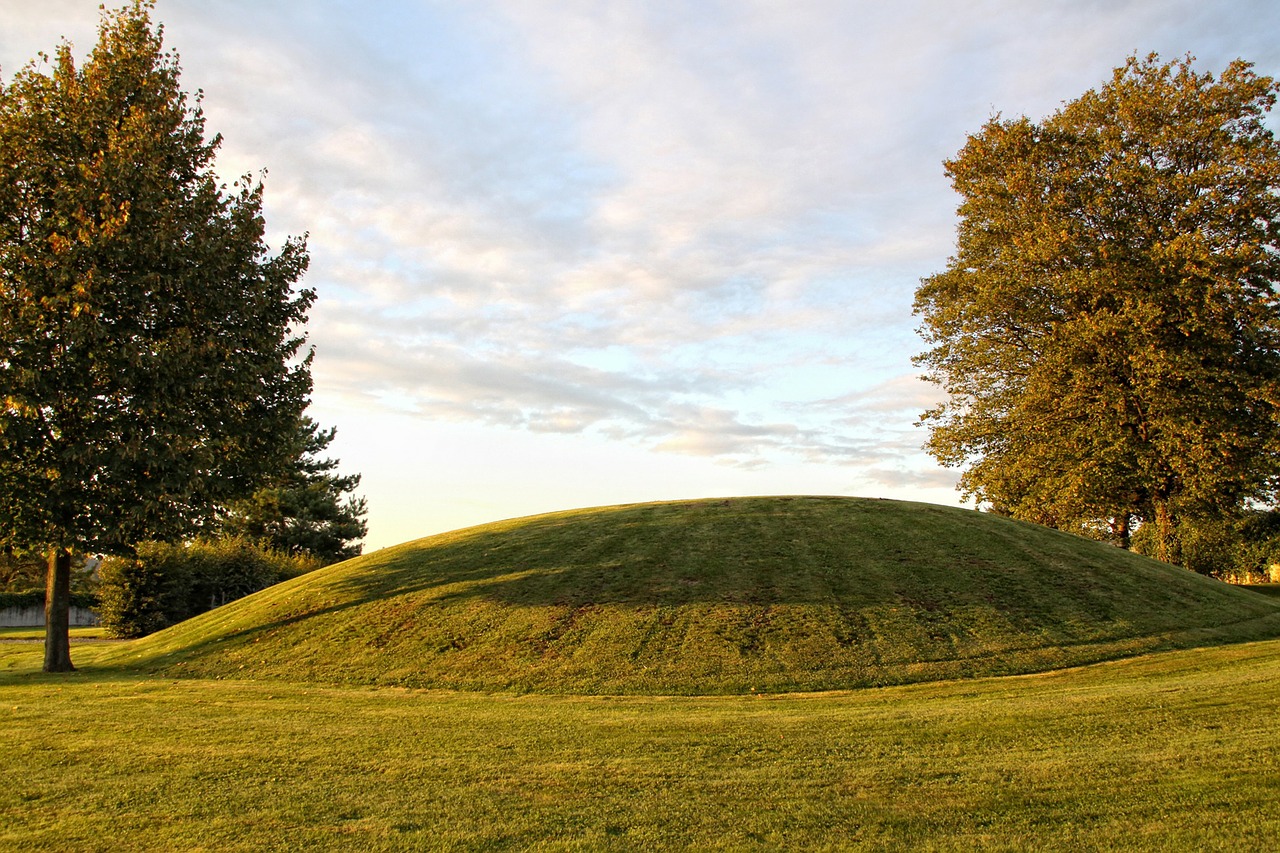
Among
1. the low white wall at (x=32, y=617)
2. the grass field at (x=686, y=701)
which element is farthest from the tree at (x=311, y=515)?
the grass field at (x=686, y=701)

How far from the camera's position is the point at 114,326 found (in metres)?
20.1

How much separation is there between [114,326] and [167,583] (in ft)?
53.9

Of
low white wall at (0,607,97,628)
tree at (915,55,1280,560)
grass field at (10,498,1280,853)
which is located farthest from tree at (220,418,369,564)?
tree at (915,55,1280,560)

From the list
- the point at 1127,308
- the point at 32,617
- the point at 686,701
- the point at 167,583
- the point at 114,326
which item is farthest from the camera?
the point at 32,617

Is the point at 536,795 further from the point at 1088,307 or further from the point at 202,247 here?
the point at 1088,307

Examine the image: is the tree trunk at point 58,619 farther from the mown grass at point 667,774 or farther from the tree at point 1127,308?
the tree at point 1127,308

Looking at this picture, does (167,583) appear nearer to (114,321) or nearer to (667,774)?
(114,321)

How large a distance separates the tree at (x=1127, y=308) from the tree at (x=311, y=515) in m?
38.3

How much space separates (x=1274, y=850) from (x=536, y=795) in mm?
6479

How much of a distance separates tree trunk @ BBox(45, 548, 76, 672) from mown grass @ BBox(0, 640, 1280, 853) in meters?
8.31

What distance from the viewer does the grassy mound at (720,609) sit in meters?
17.9

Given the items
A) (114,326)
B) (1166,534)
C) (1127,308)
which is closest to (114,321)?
(114,326)

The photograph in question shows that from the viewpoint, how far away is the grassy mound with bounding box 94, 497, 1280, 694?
1792cm

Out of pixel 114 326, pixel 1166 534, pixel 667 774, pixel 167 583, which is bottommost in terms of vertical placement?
pixel 667 774
